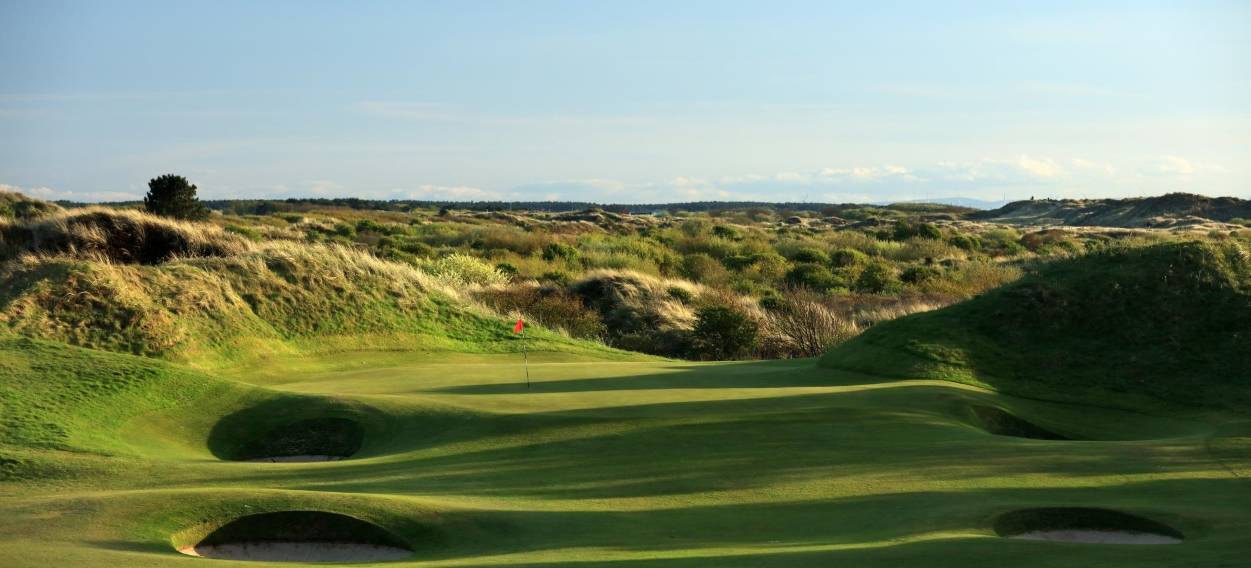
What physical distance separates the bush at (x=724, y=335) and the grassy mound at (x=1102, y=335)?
8815mm

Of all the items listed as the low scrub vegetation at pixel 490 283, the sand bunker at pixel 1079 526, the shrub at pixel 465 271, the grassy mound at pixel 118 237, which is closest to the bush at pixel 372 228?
the low scrub vegetation at pixel 490 283

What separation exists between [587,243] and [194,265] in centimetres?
3399

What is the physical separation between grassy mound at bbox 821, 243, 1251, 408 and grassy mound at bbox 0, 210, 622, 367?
7951mm

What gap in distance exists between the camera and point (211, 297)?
22922mm

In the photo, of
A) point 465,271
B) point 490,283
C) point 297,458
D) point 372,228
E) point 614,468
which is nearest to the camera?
point 614,468

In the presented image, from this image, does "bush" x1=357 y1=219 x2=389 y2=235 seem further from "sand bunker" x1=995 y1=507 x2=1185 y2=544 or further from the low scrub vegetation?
"sand bunker" x1=995 y1=507 x2=1185 y2=544

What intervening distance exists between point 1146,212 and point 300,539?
113145 millimetres

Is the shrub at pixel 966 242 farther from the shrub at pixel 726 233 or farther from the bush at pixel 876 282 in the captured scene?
the bush at pixel 876 282

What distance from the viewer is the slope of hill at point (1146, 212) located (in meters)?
104

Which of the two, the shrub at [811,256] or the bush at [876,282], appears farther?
the shrub at [811,256]

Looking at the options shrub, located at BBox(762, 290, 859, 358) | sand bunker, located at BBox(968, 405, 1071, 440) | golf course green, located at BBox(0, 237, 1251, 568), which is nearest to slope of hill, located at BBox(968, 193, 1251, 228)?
shrub, located at BBox(762, 290, 859, 358)

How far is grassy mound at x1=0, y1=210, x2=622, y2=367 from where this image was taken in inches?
822

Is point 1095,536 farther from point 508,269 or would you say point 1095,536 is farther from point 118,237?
point 508,269

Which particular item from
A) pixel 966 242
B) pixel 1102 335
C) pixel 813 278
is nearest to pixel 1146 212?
pixel 966 242
